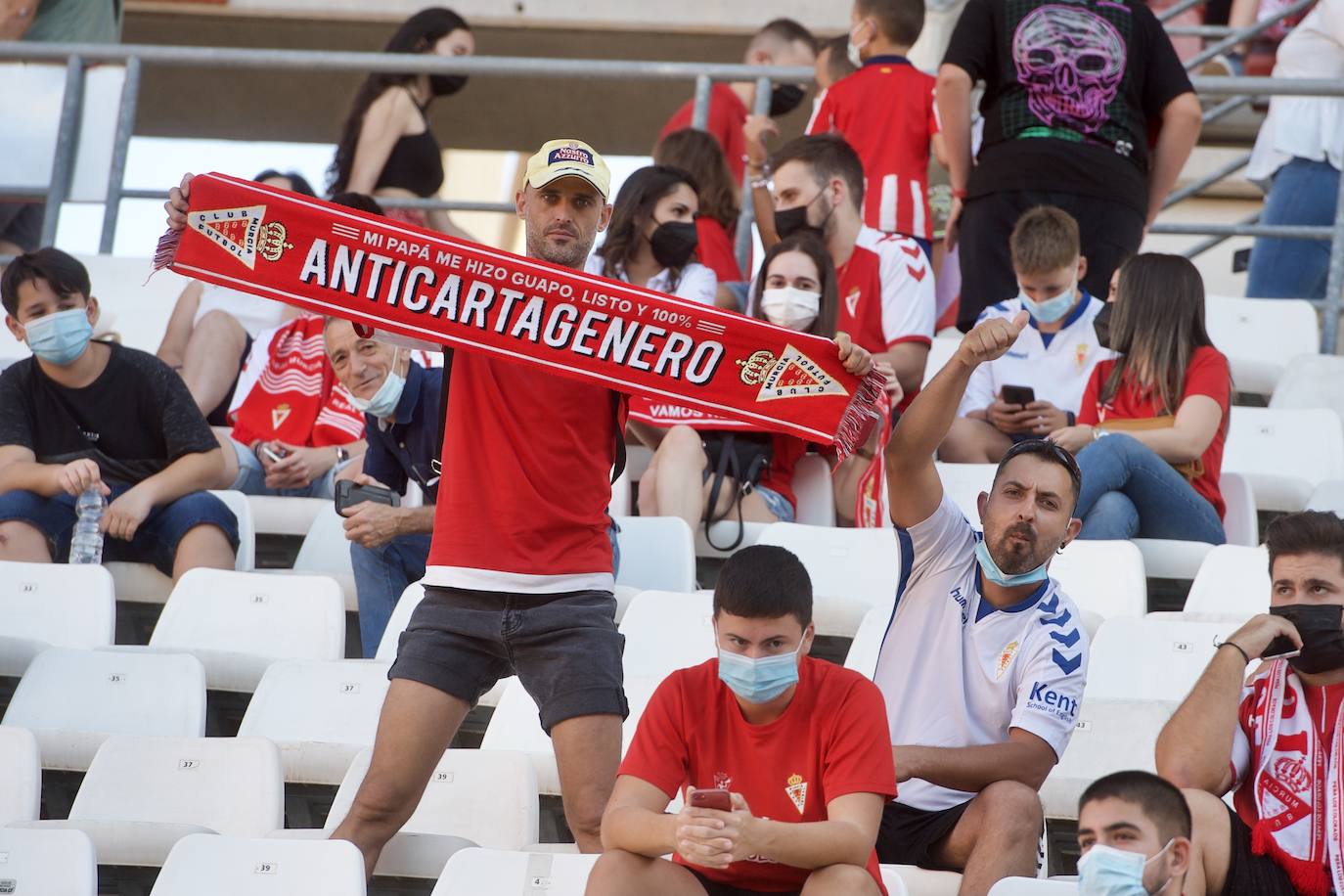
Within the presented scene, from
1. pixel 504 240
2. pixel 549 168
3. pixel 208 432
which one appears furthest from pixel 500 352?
pixel 504 240

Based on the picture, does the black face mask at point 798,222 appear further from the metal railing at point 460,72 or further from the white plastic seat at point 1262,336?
the white plastic seat at point 1262,336

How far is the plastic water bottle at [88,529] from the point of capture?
4.89 metres

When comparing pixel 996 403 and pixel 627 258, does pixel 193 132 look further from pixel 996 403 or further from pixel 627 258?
pixel 996 403

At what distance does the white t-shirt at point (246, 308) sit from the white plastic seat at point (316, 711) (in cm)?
243

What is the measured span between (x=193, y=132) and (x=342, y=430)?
7238 millimetres

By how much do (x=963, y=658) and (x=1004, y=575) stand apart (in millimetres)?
179

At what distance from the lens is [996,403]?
535 cm

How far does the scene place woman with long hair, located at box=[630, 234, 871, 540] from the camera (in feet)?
16.9

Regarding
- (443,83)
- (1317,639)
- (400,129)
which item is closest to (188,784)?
(1317,639)

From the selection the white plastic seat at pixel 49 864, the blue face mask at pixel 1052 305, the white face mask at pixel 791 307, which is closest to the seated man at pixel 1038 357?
the blue face mask at pixel 1052 305

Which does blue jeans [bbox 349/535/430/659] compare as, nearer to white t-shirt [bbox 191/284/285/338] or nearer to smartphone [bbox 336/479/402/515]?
smartphone [bbox 336/479/402/515]

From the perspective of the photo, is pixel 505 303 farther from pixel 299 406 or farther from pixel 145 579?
pixel 299 406

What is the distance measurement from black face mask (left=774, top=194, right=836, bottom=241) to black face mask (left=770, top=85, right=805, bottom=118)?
1645 millimetres

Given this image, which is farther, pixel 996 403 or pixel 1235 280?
pixel 1235 280
